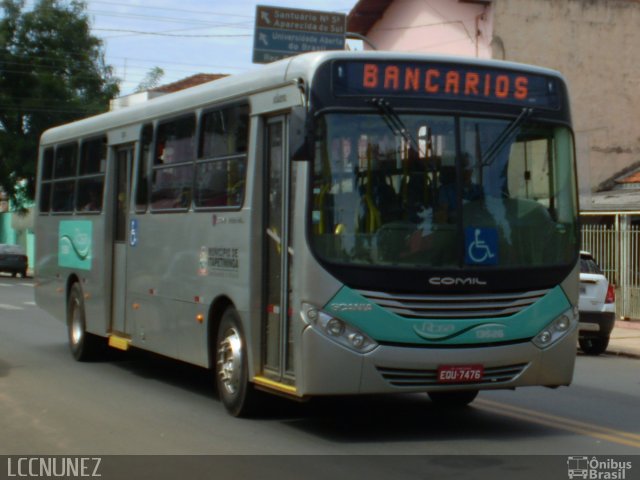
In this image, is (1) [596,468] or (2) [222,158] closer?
(1) [596,468]

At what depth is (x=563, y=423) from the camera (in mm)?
9898

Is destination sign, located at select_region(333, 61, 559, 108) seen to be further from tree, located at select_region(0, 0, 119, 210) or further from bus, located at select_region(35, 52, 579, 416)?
tree, located at select_region(0, 0, 119, 210)

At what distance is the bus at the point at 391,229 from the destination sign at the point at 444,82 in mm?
13

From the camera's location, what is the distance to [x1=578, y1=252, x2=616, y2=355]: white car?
17031 mm

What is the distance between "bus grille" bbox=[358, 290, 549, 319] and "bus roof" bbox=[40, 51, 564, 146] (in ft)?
6.11

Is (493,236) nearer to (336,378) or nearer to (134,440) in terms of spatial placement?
(336,378)

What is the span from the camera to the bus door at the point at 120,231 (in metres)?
13.5

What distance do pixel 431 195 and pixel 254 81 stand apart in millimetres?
2058

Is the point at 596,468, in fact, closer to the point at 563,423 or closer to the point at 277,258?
the point at 563,423

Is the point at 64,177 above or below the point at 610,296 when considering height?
above

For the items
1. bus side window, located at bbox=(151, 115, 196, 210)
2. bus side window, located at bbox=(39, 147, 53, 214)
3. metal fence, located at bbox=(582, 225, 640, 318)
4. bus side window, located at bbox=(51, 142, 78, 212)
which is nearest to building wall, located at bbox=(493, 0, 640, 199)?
metal fence, located at bbox=(582, 225, 640, 318)

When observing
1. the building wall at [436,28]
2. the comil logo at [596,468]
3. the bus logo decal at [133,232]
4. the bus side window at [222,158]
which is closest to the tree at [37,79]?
the building wall at [436,28]

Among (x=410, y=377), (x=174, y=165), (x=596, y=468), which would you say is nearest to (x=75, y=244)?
(x=174, y=165)

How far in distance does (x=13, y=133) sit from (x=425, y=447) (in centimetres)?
4134
